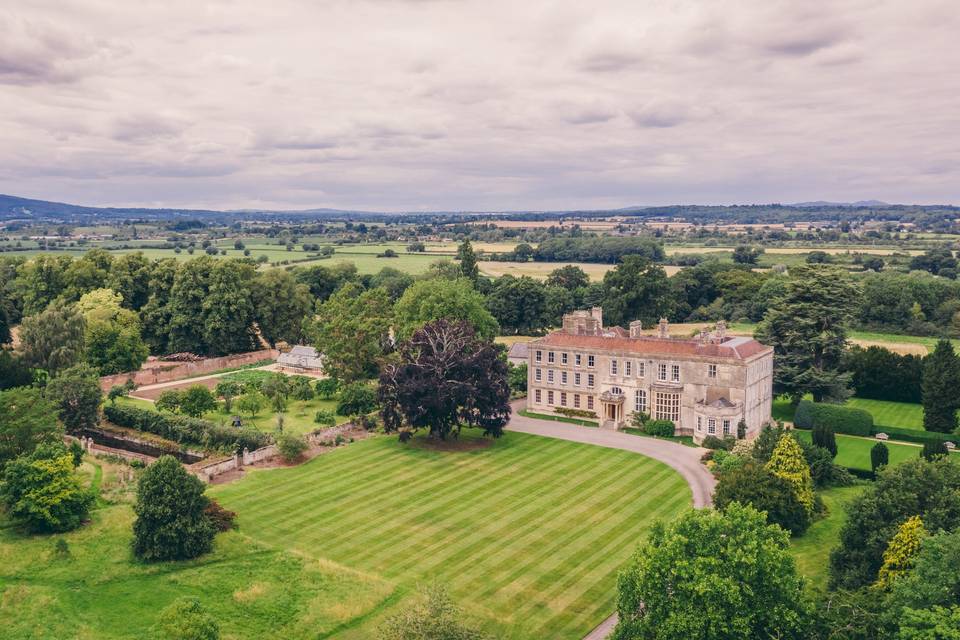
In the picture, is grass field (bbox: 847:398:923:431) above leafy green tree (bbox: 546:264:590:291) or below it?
below

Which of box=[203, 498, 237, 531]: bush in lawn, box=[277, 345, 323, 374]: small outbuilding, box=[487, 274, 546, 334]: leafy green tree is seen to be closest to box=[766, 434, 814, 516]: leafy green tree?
box=[203, 498, 237, 531]: bush in lawn

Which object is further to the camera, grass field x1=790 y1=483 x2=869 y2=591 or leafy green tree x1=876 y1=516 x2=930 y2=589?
grass field x1=790 y1=483 x2=869 y2=591

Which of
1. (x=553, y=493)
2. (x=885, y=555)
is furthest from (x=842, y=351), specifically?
(x=885, y=555)

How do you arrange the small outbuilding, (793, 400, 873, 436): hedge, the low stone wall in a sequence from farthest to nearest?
the small outbuilding < the low stone wall < (793, 400, 873, 436): hedge

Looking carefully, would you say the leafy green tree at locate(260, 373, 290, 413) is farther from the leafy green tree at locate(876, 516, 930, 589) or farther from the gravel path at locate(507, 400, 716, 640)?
the leafy green tree at locate(876, 516, 930, 589)

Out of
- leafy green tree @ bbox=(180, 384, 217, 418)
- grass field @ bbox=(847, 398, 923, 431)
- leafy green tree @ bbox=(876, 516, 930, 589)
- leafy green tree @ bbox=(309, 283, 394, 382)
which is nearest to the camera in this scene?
leafy green tree @ bbox=(876, 516, 930, 589)

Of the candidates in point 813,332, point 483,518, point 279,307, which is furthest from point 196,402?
point 813,332

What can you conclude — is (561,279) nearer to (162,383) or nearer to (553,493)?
(162,383)

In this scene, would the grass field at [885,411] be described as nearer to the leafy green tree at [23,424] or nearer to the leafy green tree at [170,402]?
the leafy green tree at [170,402]
